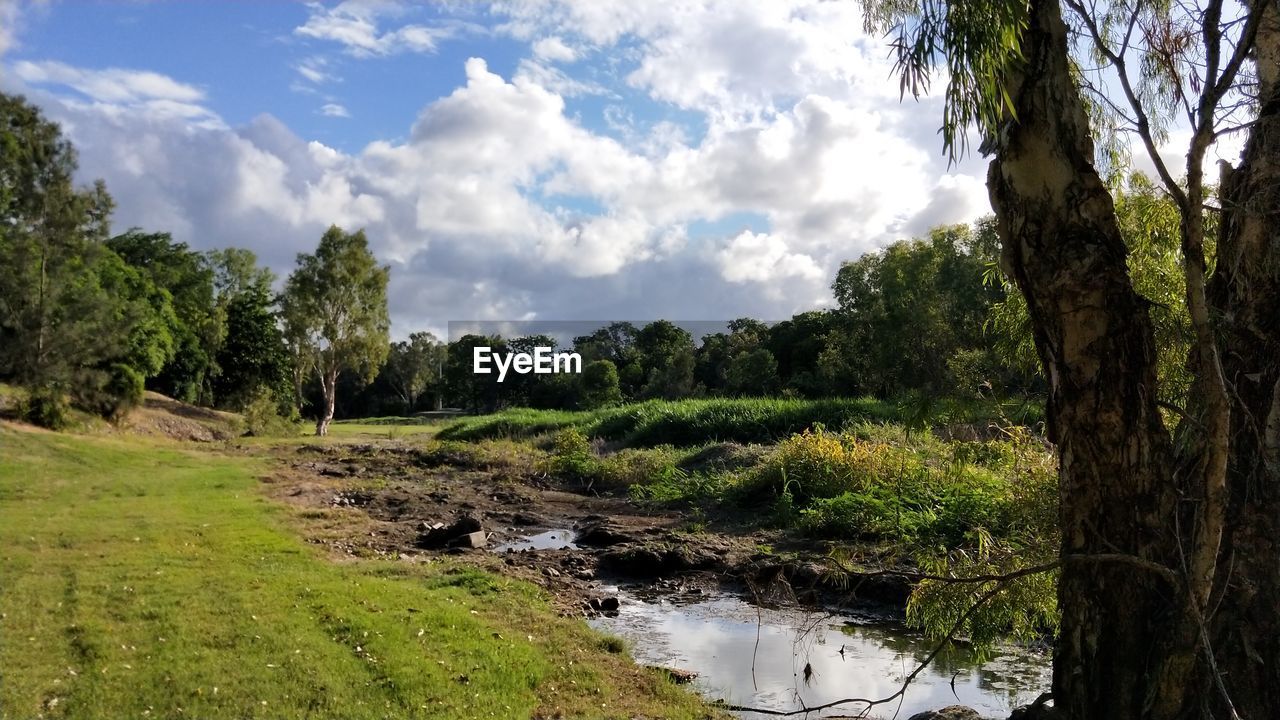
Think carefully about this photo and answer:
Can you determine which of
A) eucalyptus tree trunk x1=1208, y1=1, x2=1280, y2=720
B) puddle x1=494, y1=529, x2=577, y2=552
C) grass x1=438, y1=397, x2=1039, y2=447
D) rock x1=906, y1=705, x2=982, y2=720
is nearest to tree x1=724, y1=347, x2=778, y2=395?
grass x1=438, y1=397, x2=1039, y2=447

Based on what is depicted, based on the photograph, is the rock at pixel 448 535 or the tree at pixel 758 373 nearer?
the rock at pixel 448 535

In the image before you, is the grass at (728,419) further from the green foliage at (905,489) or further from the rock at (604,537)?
the rock at (604,537)

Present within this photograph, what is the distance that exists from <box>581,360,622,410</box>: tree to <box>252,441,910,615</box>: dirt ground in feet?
84.1

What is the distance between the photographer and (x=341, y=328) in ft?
133

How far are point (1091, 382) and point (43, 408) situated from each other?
25468mm

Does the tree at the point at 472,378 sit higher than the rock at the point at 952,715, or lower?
higher

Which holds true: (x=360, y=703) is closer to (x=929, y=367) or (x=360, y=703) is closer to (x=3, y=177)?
(x=3, y=177)

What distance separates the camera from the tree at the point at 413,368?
2734 inches

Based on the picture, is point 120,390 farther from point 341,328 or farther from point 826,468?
point 826,468

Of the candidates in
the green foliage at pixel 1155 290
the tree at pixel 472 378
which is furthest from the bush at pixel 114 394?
the tree at pixel 472 378

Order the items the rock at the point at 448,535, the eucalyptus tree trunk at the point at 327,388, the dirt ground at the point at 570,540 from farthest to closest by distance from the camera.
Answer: the eucalyptus tree trunk at the point at 327,388 < the rock at the point at 448,535 < the dirt ground at the point at 570,540

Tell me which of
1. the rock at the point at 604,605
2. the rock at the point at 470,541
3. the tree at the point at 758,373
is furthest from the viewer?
the tree at the point at 758,373

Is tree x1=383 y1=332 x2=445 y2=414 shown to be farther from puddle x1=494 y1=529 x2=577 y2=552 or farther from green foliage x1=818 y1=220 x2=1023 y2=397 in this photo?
puddle x1=494 y1=529 x2=577 y2=552

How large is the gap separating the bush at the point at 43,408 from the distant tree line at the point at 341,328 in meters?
0.05
